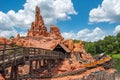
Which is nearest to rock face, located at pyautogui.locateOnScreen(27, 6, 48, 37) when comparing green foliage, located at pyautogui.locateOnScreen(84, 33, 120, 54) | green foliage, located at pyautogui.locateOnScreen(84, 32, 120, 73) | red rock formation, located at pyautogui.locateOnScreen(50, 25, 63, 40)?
red rock formation, located at pyautogui.locateOnScreen(50, 25, 63, 40)

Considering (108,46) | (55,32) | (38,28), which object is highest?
(38,28)

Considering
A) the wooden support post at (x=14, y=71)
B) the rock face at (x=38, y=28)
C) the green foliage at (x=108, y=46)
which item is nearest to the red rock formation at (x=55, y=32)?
the rock face at (x=38, y=28)

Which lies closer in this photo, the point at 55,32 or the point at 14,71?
the point at 14,71

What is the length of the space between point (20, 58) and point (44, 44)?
36.0 m

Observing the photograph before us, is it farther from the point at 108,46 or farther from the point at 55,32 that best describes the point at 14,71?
the point at 108,46

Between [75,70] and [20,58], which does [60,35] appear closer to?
[75,70]

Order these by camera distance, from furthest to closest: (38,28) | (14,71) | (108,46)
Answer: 1. (108,46)
2. (38,28)
3. (14,71)

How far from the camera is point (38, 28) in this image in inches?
3297

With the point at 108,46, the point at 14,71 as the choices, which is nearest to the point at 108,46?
the point at 108,46

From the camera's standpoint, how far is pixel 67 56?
54.1m

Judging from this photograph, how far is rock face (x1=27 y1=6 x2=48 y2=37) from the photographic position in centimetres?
8252

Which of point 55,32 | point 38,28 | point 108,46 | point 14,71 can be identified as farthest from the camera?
point 108,46

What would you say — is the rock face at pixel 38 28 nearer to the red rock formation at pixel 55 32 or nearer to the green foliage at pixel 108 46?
the red rock formation at pixel 55 32

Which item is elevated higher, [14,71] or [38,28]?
[38,28]
